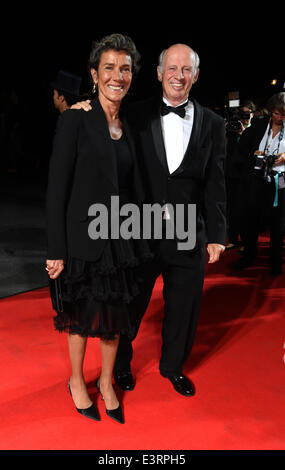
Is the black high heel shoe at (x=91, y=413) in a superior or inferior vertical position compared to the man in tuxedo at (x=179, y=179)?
inferior

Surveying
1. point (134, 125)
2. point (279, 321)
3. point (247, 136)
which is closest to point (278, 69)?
point (247, 136)

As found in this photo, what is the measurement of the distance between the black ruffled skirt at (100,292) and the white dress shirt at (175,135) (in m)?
0.38

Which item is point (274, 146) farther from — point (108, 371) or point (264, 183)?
point (108, 371)

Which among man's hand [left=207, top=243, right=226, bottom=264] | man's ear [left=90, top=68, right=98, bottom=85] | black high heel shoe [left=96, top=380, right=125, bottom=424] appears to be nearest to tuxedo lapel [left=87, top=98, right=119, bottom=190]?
man's ear [left=90, top=68, right=98, bottom=85]

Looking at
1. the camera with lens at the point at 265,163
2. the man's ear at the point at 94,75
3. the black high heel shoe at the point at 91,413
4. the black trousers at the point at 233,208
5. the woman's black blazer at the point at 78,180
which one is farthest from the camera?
the black trousers at the point at 233,208

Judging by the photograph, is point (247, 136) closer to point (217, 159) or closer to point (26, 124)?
point (217, 159)

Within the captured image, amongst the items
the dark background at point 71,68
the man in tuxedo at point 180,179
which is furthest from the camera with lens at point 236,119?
the dark background at point 71,68

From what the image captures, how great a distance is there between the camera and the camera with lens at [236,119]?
4.09m

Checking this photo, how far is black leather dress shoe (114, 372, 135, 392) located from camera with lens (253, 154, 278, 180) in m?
2.11

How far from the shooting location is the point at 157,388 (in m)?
1.92

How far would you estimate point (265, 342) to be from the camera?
2393 millimetres

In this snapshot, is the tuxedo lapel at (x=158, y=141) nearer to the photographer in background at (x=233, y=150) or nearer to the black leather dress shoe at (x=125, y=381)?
the black leather dress shoe at (x=125, y=381)

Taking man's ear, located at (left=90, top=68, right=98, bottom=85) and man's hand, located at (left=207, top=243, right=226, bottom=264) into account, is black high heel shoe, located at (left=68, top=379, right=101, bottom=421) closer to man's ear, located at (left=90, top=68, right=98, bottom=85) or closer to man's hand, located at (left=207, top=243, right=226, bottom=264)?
man's hand, located at (left=207, top=243, right=226, bottom=264)

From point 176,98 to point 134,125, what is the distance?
220mm
